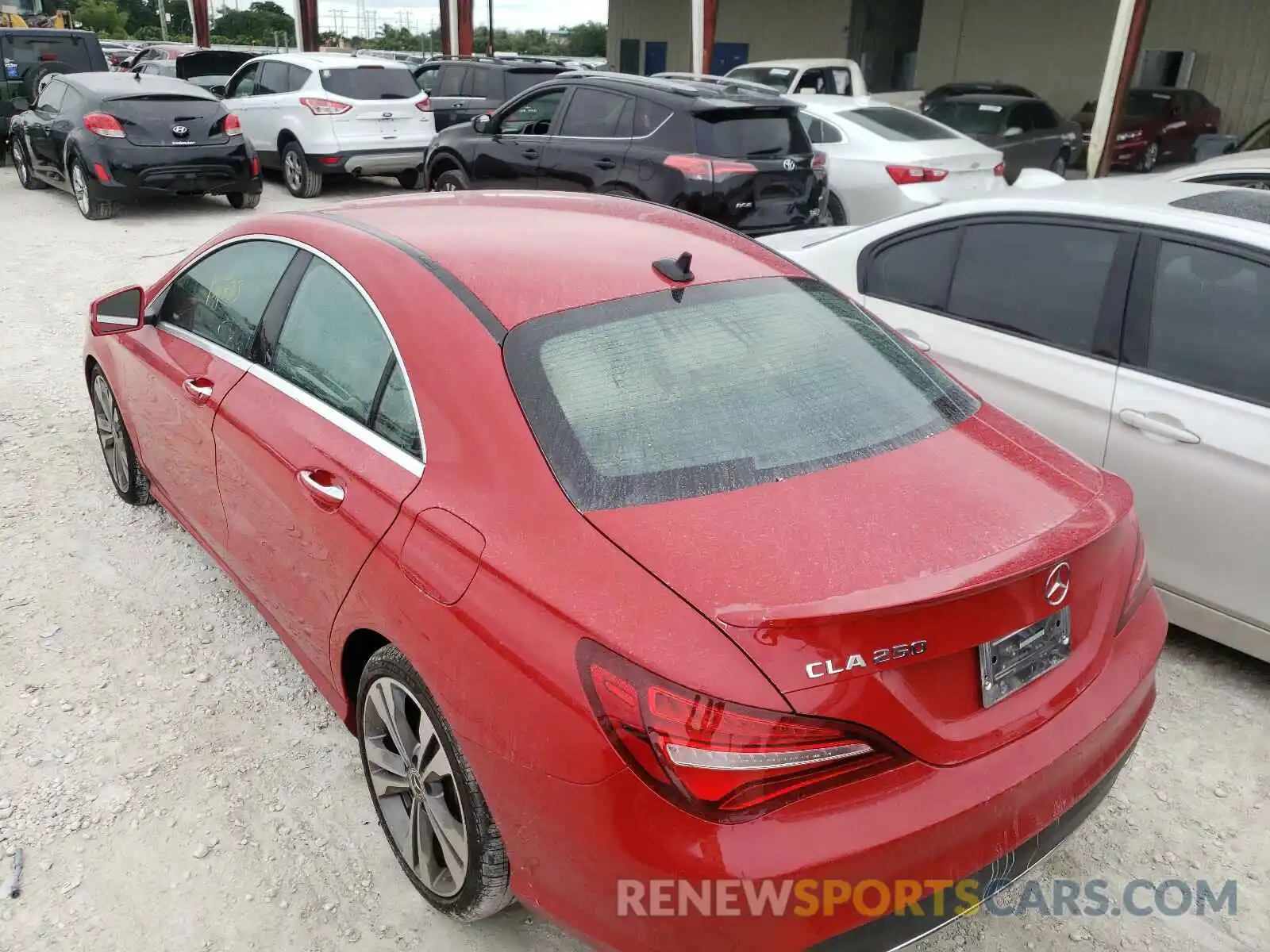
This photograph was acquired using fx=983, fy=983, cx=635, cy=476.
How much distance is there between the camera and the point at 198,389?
3.12 metres

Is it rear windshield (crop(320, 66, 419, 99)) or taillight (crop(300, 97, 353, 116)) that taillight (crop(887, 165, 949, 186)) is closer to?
rear windshield (crop(320, 66, 419, 99))

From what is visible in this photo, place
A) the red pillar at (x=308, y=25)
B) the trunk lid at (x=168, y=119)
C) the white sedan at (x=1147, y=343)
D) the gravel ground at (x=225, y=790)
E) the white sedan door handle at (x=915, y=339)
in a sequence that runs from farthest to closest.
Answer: the red pillar at (x=308, y=25)
the trunk lid at (x=168, y=119)
the white sedan door handle at (x=915, y=339)
the white sedan at (x=1147, y=343)
the gravel ground at (x=225, y=790)

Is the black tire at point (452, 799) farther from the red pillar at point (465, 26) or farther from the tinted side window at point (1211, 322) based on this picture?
the red pillar at point (465, 26)

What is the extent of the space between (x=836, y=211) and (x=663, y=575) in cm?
823

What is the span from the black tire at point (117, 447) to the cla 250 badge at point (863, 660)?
3314 mm

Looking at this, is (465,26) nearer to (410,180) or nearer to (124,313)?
(410,180)

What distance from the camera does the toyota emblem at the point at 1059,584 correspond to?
74.7 inches

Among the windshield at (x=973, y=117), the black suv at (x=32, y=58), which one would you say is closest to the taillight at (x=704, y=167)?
the windshield at (x=973, y=117)

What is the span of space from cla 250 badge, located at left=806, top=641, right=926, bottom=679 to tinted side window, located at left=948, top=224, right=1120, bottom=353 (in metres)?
2.20

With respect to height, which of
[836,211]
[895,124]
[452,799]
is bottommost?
[452,799]

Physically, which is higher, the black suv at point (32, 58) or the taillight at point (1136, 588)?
the black suv at point (32, 58)

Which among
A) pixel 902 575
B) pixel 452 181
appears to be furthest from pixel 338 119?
pixel 902 575

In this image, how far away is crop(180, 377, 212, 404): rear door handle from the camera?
308 centimetres

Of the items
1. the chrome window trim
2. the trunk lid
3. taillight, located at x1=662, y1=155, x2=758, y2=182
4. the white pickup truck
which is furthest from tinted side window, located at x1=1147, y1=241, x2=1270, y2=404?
the white pickup truck
